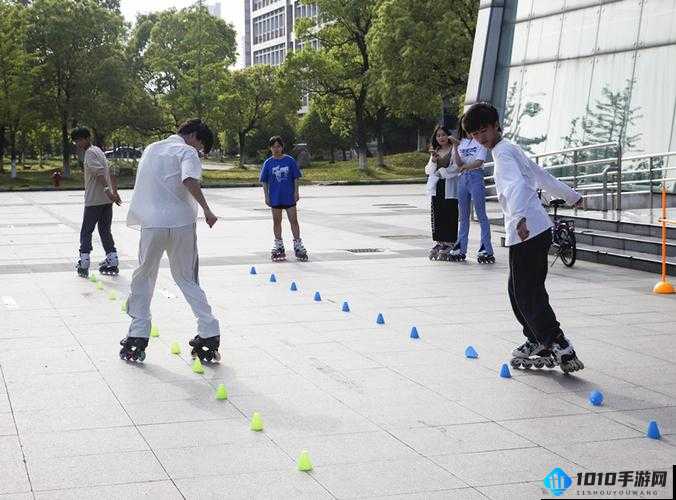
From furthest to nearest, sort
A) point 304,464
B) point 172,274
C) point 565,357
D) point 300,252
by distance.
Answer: point 300,252 < point 172,274 < point 565,357 < point 304,464

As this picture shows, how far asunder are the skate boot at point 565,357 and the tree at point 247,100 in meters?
56.7

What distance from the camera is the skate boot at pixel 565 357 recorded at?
7129 millimetres

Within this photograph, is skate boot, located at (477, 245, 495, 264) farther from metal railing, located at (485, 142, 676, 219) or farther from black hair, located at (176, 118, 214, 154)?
black hair, located at (176, 118, 214, 154)

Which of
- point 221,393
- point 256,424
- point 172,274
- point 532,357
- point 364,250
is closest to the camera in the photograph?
point 256,424

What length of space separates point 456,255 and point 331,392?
7907 mm

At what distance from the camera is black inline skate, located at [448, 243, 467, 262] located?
1445cm

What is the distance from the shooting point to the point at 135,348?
7742 mm

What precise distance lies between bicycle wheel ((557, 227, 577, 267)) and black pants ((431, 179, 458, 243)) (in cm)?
153

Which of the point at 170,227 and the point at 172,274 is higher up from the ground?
the point at 170,227

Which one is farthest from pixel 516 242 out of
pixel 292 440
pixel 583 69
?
pixel 583 69

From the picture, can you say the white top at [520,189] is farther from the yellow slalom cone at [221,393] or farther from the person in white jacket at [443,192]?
the person in white jacket at [443,192]

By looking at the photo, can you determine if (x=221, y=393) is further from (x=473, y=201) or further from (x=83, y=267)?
(x=473, y=201)

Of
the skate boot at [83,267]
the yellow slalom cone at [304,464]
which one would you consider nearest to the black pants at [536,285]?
the yellow slalom cone at [304,464]


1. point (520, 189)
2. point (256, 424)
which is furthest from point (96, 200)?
point (256, 424)
